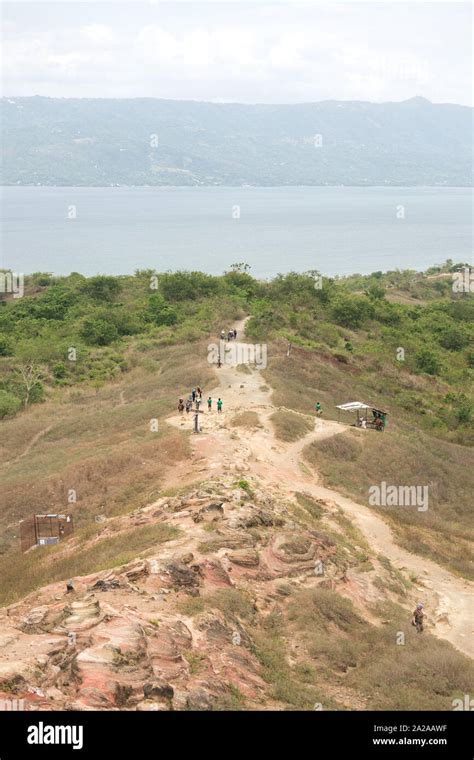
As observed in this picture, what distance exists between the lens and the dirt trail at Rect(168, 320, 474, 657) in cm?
2319

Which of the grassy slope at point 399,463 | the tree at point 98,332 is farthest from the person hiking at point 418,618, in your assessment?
the tree at point 98,332

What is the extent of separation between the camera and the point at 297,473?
31984 mm

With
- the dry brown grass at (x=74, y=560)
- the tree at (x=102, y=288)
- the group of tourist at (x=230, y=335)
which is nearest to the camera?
the dry brown grass at (x=74, y=560)

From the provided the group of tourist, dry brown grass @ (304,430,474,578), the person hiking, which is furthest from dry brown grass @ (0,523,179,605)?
the group of tourist

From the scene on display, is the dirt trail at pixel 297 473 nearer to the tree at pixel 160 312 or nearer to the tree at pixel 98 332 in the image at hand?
the tree at pixel 98 332

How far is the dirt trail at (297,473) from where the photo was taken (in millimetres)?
23188

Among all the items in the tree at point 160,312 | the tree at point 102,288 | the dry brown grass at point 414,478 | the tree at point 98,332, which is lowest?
the dry brown grass at point 414,478

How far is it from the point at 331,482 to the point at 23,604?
56.0 feet

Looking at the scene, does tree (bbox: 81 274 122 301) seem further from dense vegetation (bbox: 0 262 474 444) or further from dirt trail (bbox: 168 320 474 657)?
dirt trail (bbox: 168 320 474 657)

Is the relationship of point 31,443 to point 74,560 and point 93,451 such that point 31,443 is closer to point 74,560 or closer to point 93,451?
point 93,451

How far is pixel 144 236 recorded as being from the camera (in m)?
196

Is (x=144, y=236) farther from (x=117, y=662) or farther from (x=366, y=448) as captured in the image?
(x=117, y=662)

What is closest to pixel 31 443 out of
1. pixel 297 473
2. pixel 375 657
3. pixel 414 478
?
pixel 297 473

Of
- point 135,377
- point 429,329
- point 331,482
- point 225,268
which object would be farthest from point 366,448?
point 225,268
